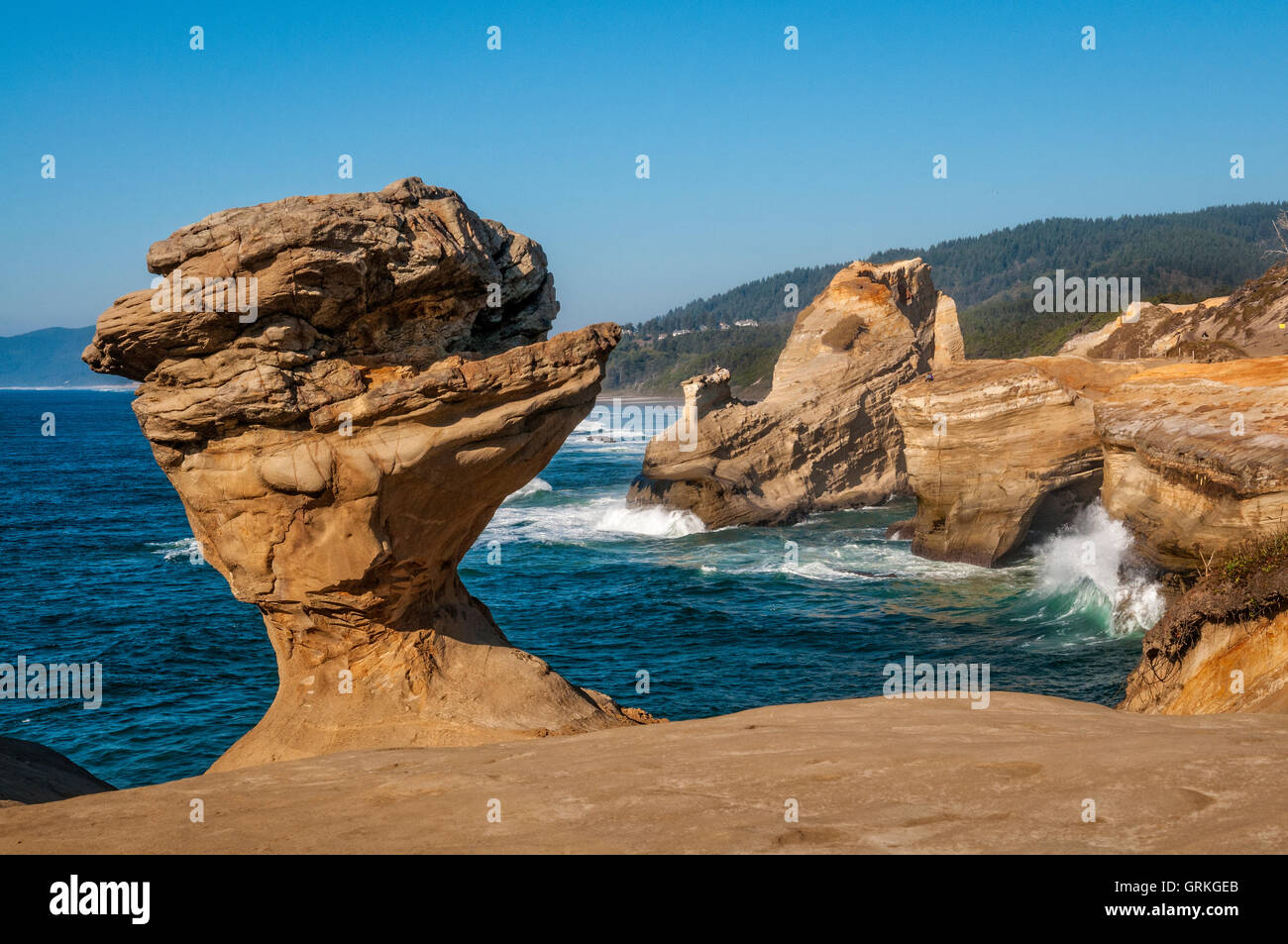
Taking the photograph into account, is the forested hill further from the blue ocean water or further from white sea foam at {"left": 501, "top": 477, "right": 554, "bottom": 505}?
the blue ocean water

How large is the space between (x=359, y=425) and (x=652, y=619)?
15946mm

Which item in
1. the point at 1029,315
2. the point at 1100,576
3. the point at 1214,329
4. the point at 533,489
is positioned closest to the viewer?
the point at 1100,576

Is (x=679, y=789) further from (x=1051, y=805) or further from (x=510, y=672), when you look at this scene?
(x=510, y=672)

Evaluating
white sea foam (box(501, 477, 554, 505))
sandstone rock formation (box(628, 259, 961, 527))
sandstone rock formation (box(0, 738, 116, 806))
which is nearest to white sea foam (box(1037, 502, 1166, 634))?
sandstone rock formation (box(628, 259, 961, 527))

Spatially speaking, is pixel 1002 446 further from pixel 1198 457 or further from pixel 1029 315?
pixel 1029 315

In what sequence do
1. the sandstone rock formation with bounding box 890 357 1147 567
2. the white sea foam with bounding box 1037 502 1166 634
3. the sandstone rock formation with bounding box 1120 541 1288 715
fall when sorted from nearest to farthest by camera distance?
the sandstone rock formation with bounding box 1120 541 1288 715 → the white sea foam with bounding box 1037 502 1166 634 → the sandstone rock formation with bounding box 890 357 1147 567

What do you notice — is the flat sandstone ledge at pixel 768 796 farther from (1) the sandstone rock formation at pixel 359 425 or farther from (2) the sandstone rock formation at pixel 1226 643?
(2) the sandstone rock formation at pixel 1226 643

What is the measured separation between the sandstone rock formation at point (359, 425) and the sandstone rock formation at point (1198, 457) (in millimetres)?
8879

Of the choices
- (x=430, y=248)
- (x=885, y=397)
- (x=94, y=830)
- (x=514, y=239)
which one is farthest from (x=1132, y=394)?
(x=885, y=397)

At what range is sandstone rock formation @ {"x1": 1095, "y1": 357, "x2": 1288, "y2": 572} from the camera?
13.8 m

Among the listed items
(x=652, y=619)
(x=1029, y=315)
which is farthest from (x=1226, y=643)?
(x=1029, y=315)

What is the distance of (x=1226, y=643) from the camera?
12.0 metres

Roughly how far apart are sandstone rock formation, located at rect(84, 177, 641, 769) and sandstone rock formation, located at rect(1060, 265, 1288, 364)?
68.0 ft

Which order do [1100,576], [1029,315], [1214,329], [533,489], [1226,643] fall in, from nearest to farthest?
[1226,643], [1100,576], [1214,329], [533,489], [1029,315]
